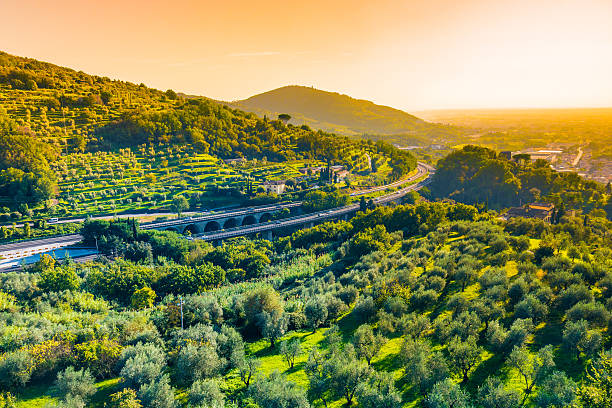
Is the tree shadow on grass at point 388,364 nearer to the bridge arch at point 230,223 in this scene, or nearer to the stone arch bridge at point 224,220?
the stone arch bridge at point 224,220

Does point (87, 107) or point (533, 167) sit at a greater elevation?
point (87, 107)

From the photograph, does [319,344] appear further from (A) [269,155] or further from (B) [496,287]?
(A) [269,155]

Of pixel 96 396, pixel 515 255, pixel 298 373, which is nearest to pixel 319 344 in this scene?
pixel 298 373

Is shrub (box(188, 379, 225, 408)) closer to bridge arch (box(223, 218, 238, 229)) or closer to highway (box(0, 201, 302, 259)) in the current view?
highway (box(0, 201, 302, 259))

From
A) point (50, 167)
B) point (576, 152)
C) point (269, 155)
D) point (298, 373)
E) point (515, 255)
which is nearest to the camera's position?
point (298, 373)

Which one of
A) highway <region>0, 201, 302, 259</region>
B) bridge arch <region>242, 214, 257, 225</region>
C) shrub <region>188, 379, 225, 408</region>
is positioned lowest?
bridge arch <region>242, 214, 257, 225</region>

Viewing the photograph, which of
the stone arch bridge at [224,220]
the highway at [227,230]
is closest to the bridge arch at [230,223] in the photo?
the stone arch bridge at [224,220]

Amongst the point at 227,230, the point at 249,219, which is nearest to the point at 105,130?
the point at 249,219

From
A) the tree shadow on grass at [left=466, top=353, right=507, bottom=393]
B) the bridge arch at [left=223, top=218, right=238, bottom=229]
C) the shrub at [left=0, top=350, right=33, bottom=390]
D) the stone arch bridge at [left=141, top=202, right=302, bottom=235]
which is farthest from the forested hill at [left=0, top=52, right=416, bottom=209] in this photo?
the tree shadow on grass at [left=466, top=353, right=507, bottom=393]

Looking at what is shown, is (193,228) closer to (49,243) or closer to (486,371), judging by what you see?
(49,243)

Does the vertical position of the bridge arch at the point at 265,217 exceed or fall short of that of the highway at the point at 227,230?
it falls short

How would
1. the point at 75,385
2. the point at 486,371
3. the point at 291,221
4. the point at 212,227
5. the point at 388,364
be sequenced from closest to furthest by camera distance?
the point at 75,385, the point at 486,371, the point at 388,364, the point at 291,221, the point at 212,227
